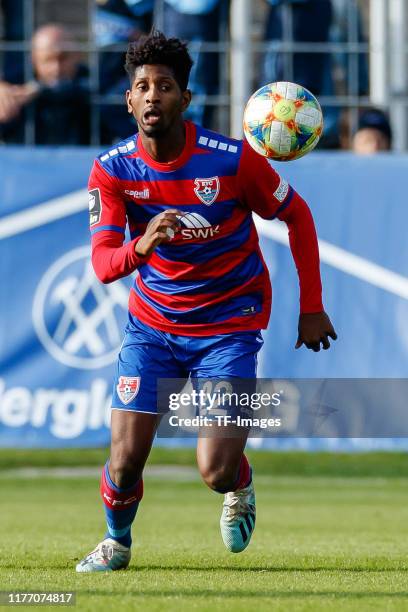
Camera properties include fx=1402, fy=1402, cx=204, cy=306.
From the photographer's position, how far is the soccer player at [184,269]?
23.1 ft

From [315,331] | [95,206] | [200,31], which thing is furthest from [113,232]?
[200,31]

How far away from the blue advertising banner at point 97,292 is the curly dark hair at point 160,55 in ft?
17.9

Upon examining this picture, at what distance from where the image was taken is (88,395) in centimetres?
1232

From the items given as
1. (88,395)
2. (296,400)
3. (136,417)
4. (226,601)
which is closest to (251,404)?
(136,417)

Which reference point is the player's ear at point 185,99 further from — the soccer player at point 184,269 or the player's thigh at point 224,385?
the player's thigh at point 224,385

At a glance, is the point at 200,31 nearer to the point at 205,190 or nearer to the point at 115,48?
the point at 115,48

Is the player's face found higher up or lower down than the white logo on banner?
higher up

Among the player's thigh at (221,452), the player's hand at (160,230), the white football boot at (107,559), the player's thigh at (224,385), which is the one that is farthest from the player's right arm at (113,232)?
the white football boot at (107,559)

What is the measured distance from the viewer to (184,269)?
7.19 metres

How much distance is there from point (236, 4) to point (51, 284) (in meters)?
3.46

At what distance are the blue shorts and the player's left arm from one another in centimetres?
31

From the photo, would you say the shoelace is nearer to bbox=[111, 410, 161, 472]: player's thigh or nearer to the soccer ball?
bbox=[111, 410, 161, 472]: player's thigh

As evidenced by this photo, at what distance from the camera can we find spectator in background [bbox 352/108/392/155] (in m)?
13.5

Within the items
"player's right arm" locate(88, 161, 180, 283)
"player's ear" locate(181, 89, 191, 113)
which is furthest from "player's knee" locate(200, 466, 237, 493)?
"player's ear" locate(181, 89, 191, 113)
